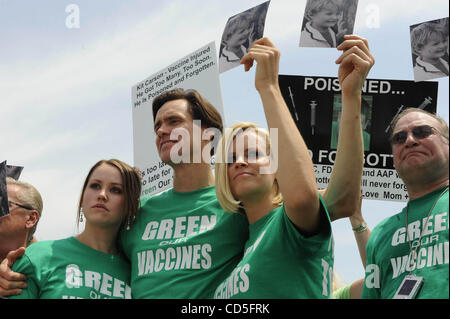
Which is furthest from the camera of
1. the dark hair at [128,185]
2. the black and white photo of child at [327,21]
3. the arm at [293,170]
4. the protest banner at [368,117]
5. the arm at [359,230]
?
the arm at [359,230]

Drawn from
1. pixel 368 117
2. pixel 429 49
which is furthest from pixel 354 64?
pixel 368 117

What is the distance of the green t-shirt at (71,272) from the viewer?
3301 mm

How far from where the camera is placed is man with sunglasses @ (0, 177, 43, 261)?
423cm

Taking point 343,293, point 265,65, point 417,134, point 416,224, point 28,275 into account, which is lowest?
point 343,293

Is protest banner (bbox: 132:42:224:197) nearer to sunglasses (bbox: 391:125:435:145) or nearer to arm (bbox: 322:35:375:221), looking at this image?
sunglasses (bbox: 391:125:435:145)

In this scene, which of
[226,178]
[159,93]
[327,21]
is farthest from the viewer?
[159,93]

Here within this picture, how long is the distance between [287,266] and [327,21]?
180 cm

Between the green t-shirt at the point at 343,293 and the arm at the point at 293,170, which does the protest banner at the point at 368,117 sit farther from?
the arm at the point at 293,170

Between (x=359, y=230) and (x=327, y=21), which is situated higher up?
(x=327, y=21)

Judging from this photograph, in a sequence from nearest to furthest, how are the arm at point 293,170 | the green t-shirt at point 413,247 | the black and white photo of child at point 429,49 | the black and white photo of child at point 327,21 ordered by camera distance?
the arm at point 293,170, the green t-shirt at point 413,247, the black and white photo of child at point 429,49, the black and white photo of child at point 327,21

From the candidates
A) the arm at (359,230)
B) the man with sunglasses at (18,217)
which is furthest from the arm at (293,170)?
the man with sunglasses at (18,217)

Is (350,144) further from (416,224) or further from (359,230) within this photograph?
(359,230)

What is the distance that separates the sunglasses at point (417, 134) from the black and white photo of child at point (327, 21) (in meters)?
0.93

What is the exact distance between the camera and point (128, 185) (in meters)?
3.64
